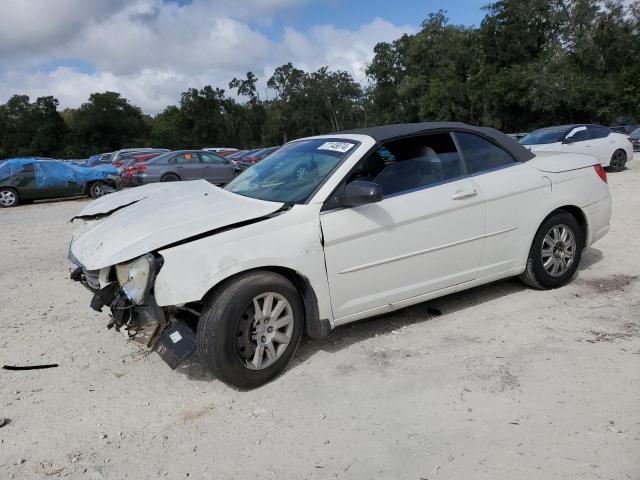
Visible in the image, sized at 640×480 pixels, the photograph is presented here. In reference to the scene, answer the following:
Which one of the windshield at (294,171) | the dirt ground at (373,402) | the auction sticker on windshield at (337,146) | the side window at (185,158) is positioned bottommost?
the dirt ground at (373,402)

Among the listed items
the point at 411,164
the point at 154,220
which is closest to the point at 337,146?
the point at 411,164

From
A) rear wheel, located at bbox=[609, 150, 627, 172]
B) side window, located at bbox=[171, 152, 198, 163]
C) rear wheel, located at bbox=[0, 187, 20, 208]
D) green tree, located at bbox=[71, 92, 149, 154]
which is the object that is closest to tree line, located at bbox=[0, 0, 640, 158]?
green tree, located at bbox=[71, 92, 149, 154]

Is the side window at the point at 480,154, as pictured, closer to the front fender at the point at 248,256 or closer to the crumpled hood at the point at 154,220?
the front fender at the point at 248,256

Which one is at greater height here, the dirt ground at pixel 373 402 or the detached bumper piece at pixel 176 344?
the detached bumper piece at pixel 176 344

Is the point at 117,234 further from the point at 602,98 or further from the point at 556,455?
the point at 602,98

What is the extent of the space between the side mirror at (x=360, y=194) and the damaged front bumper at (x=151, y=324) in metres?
1.38

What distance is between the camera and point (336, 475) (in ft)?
8.64

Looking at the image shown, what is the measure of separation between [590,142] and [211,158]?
482 inches

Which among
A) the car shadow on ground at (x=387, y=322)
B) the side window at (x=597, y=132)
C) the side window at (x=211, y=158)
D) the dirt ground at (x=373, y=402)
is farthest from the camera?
the side window at (x=211, y=158)

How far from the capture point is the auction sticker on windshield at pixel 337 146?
4.09 m

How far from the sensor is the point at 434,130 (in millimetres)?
4422

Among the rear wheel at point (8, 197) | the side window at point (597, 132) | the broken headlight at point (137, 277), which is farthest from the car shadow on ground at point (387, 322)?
the rear wheel at point (8, 197)

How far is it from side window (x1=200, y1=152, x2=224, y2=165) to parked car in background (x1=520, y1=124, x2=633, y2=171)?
10451mm

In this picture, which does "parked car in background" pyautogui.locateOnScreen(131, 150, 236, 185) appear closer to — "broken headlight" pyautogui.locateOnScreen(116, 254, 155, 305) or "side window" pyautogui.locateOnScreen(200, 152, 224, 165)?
"side window" pyautogui.locateOnScreen(200, 152, 224, 165)
